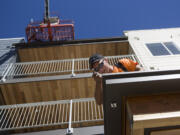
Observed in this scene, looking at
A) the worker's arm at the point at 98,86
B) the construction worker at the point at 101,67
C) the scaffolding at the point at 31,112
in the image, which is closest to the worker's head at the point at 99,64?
the construction worker at the point at 101,67

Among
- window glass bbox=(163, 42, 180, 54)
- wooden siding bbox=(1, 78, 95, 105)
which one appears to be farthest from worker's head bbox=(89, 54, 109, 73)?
window glass bbox=(163, 42, 180, 54)

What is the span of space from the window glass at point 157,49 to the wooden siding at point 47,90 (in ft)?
14.8

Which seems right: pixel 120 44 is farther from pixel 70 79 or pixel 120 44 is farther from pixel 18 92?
pixel 18 92

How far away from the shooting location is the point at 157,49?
10320 millimetres

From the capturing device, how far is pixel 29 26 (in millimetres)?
12062

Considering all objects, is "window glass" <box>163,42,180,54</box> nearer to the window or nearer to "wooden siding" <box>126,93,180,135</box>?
the window

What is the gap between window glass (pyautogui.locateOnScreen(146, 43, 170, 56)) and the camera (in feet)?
32.4

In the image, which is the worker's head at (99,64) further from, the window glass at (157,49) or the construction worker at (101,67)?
the window glass at (157,49)

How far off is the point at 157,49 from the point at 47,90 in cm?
683

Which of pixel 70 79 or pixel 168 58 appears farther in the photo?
pixel 168 58

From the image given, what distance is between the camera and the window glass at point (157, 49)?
988 centimetres

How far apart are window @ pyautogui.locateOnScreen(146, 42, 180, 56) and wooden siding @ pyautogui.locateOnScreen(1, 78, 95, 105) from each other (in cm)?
463

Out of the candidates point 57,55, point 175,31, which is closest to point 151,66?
point 175,31

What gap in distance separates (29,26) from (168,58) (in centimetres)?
928
